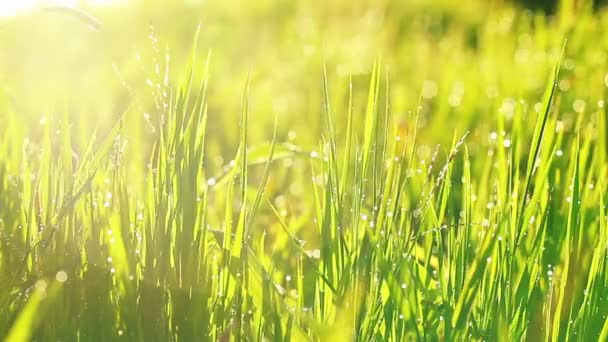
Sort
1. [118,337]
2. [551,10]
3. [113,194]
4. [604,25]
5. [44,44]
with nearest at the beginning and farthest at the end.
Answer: [118,337], [113,194], [44,44], [604,25], [551,10]

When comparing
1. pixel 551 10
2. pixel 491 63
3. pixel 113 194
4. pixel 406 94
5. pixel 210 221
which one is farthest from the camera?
pixel 551 10

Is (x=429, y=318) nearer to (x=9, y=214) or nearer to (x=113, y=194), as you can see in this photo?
(x=113, y=194)

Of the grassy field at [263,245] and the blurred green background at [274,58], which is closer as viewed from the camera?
the grassy field at [263,245]

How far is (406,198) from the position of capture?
1.04 meters

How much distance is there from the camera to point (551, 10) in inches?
215

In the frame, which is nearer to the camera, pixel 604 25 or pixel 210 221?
pixel 210 221

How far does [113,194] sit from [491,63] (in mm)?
2265

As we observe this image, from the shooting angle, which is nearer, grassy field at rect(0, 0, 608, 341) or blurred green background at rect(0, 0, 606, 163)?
grassy field at rect(0, 0, 608, 341)

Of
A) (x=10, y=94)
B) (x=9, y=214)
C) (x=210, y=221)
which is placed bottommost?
(x=210, y=221)

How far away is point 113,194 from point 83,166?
5cm

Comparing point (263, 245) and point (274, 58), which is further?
point (274, 58)

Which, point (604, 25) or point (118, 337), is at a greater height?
point (604, 25)

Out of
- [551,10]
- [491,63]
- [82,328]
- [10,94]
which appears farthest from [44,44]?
[551,10]

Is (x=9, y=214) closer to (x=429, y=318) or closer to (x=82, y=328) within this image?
(x=82, y=328)
